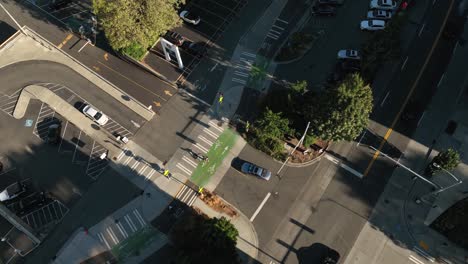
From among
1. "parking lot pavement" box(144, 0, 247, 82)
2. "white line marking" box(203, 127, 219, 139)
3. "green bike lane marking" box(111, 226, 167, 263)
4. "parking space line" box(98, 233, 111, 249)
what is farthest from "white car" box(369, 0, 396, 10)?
"parking space line" box(98, 233, 111, 249)

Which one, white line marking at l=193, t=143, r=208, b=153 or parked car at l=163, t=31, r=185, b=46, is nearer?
white line marking at l=193, t=143, r=208, b=153

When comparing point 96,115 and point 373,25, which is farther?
point 373,25

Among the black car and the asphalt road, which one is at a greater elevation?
the black car

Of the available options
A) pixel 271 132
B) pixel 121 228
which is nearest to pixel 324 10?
pixel 271 132

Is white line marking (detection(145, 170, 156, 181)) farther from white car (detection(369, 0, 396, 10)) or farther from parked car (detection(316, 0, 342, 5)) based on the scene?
white car (detection(369, 0, 396, 10))

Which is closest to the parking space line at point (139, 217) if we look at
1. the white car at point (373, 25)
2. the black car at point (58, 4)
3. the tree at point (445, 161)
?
the tree at point (445, 161)

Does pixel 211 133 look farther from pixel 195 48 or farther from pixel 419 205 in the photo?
pixel 419 205

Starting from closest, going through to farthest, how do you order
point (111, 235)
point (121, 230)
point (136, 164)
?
point (111, 235) → point (121, 230) → point (136, 164)
